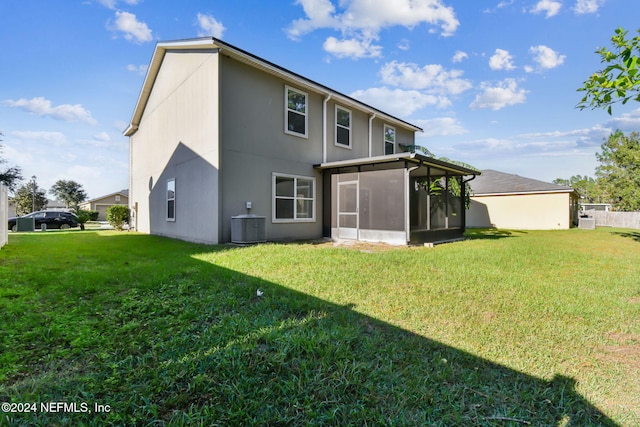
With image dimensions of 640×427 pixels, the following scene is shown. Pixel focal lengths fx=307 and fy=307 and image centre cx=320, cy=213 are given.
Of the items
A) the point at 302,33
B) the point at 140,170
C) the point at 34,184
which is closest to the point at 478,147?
the point at 302,33

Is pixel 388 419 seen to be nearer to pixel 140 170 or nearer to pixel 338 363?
pixel 338 363

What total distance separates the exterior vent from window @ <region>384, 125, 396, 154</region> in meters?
8.57

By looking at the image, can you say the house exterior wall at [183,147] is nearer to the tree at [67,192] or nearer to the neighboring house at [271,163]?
the neighboring house at [271,163]

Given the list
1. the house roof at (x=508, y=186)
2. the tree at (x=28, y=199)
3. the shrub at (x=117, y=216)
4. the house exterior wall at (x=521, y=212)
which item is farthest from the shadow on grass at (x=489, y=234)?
the tree at (x=28, y=199)

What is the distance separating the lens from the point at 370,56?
12812 mm

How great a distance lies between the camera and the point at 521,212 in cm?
2152

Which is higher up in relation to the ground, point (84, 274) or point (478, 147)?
point (478, 147)

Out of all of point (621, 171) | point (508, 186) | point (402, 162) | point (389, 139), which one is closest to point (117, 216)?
point (389, 139)

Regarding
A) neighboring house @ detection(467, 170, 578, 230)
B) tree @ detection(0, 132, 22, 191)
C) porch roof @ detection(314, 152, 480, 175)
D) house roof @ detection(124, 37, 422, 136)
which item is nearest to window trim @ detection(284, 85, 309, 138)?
house roof @ detection(124, 37, 422, 136)

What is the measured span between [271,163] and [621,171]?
133ft

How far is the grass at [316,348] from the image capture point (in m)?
2.05

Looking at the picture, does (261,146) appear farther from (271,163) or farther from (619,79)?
(619,79)

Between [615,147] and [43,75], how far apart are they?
45822 millimetres

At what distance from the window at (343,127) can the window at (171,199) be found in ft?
22.2
